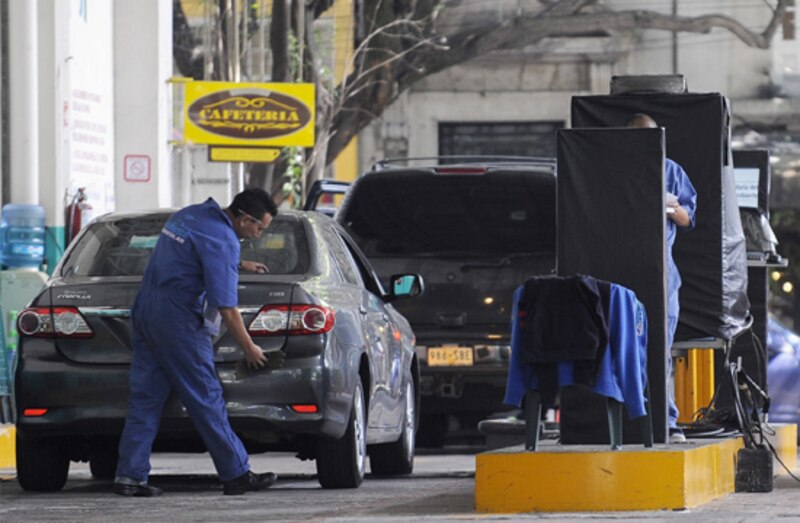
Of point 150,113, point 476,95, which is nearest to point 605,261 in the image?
point 150,113

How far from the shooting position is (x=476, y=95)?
39.9m

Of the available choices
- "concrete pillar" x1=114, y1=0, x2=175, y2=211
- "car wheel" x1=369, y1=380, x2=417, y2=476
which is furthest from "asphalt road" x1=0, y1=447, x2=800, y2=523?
"concrete pillar" x1=114, y1=0, x2=175, y2=211

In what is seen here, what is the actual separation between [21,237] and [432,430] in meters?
4.49

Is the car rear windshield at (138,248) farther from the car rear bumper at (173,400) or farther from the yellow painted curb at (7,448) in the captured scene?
the yellow painted curb at (7,448)

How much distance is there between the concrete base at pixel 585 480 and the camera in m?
10.2

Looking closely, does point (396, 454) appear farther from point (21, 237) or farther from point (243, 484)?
point (21, 237)

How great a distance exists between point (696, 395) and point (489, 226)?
274 cm

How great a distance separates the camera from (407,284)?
13.5m

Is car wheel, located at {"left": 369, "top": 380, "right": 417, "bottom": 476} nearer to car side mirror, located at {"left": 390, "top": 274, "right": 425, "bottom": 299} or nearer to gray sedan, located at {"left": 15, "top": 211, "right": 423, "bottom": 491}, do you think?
car side mirror, located at {"left": 390, "top": 274, "right": 425, "bottom": 299}

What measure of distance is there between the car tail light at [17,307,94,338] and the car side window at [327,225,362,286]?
5.23ft

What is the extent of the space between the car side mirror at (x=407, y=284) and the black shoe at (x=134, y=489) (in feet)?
8.02

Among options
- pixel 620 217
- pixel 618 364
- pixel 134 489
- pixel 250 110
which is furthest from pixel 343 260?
pixel 250 110

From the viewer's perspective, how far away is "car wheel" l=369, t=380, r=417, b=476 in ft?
45.5

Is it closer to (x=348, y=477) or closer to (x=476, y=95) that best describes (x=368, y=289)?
(x=348, y=477)
